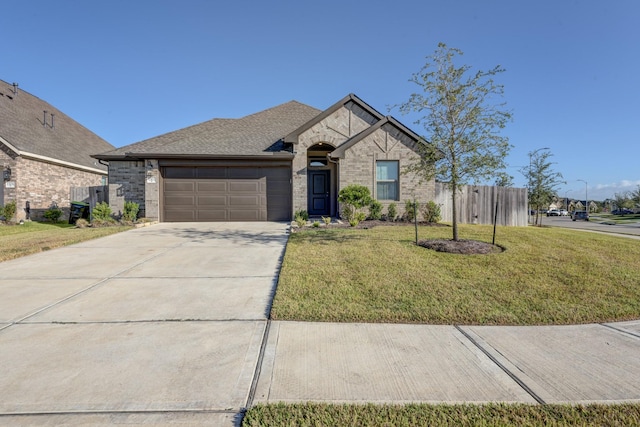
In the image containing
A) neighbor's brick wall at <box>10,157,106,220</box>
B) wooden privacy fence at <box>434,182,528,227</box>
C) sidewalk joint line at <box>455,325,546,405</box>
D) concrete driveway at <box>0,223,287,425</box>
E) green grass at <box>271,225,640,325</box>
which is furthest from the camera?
neighbor's brick wall at <box>10,157,106,220</box>

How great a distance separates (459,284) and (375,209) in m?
7.40

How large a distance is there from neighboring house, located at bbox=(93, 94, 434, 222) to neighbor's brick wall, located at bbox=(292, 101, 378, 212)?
0.14ft

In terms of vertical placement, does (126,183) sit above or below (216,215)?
above

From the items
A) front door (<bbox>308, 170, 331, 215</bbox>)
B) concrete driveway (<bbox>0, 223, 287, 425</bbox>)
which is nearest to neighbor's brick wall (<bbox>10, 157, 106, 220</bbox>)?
concrete driveway (<bbox>0, 223, 287, 425</bbox>)

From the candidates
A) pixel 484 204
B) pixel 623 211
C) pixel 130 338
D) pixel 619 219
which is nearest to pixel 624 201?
pixel 623 211

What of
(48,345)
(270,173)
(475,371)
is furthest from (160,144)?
(475,371)

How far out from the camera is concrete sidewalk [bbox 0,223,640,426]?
7.11 feet

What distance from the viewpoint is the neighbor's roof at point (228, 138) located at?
1280 centimetres

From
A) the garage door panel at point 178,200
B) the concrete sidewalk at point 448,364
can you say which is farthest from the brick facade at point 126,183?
the concrete sidewalk at point 448,364

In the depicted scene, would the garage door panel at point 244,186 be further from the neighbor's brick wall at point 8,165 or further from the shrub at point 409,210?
the neighbor's brick wall at point 8,165

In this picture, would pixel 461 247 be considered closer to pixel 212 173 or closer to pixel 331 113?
pixel 331 113

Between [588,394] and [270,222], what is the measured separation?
11665 mm

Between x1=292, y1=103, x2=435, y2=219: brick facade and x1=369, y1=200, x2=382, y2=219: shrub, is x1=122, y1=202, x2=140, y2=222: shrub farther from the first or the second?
x1=369, y1=200, x2=382, y2=219: shrub

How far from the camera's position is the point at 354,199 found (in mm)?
11344
